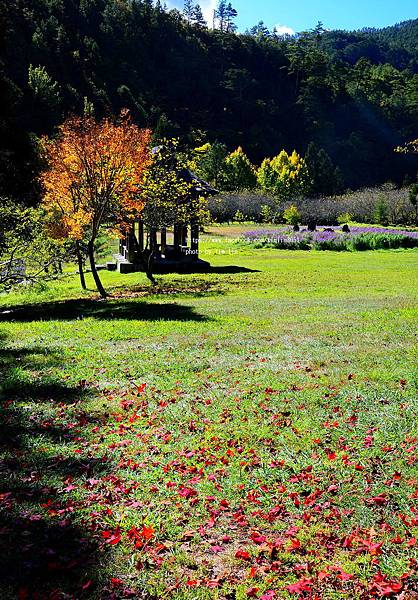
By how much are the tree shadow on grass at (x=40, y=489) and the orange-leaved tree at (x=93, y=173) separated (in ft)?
35.0

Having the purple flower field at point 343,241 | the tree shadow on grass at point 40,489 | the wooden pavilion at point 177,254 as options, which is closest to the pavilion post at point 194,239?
the wooden pavilion at point 177,254

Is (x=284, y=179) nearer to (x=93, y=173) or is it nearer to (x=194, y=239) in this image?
(x=194, y=239)

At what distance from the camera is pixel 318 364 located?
7359 millimetres

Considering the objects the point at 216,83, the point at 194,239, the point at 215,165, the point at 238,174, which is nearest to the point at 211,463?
the point at 194,239

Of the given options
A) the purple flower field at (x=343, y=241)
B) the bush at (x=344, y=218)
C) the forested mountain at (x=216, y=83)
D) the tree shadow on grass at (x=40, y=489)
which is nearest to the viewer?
the tree shadow on grass at (x=40, y=489)

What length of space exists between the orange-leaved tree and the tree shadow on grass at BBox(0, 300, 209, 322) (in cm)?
188

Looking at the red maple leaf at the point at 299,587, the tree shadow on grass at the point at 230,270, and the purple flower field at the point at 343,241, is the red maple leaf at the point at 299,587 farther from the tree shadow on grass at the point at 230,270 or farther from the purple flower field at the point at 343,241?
the purple flower field at the point at 343,241

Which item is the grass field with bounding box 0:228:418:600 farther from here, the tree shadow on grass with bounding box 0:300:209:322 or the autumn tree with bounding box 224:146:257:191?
the autumn tree with bounding box 224:146:257:191

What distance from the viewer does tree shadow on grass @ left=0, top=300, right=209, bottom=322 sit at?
1215 cm

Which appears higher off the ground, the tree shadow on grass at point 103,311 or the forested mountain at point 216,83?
the forested mountain at point 216,83

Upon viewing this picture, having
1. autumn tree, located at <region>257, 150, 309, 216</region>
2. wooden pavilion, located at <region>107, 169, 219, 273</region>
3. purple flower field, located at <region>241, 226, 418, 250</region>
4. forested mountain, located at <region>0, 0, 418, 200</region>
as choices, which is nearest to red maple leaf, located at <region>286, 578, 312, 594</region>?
wooden pavilion, located at <region>107, 169, 219, 273</region>

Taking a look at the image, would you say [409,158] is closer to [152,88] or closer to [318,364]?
[152,88]

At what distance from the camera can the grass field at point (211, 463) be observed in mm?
3146

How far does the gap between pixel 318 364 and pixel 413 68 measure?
593ft
